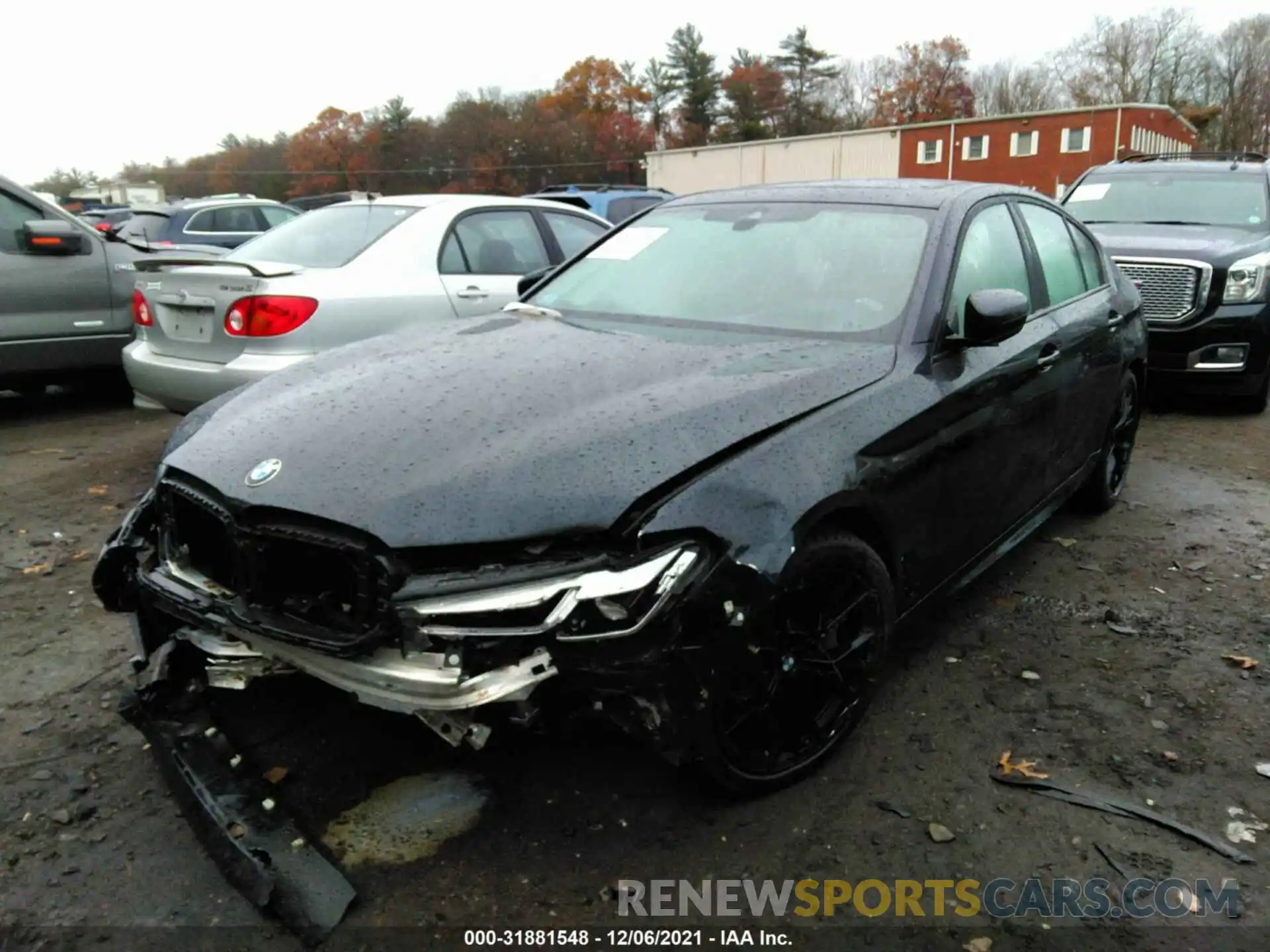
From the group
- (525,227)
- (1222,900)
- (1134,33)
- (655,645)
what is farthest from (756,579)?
(1134,33)

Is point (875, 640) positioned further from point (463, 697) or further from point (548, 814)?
point (463, 697)

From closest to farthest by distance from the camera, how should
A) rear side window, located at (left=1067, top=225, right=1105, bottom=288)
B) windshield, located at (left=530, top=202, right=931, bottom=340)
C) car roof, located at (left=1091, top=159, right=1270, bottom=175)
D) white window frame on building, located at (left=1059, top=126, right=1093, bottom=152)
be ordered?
1. windshield, located at (left=530, top=202, right=931, bottom=340)
2. rear side window, located at (left=1067, top=225, right=1105, bottom=288)
3. car roof, located at (left=1091, top=159, right=1270, bottom=175)
4. white window frame on building, located at (left=1059, top=126, right=1093, bottom=152)

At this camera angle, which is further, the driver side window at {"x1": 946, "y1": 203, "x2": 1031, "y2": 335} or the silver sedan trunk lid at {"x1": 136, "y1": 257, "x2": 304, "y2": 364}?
the silver sedan trunk lid at {"x1": 136, "y1": 257, "x2": 304, "y2": 364}

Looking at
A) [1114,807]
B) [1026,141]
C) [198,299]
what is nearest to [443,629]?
[1114,807]

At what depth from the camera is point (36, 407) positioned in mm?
7297

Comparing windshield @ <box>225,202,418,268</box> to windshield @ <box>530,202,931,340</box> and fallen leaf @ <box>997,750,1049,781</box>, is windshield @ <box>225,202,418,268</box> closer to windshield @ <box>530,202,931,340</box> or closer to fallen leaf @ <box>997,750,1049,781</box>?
windshield @ <box>530,202,931,340</box>

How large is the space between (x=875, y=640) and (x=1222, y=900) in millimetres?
976

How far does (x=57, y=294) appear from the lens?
21.4 ft

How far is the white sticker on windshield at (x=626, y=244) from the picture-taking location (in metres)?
3.77

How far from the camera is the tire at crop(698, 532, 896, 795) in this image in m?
2.30

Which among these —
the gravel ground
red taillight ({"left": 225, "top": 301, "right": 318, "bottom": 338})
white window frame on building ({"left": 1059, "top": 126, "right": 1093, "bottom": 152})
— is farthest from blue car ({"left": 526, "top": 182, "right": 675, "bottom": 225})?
white window frame on building ({"left": 1059, "top": 126, "right": 1093, "bottom": 152})

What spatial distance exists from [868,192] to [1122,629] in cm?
188

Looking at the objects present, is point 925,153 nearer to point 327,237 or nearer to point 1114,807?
point 327,237

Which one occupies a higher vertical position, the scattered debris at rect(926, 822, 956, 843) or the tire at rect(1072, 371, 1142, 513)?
the tire at rect(1072, 371, 1142, 513)
